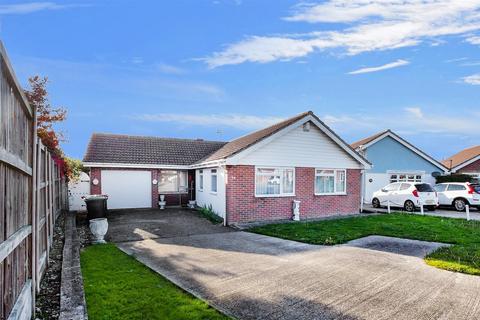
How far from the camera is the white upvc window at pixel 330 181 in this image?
50.5 feet

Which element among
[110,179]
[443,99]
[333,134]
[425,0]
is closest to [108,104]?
[110,179]

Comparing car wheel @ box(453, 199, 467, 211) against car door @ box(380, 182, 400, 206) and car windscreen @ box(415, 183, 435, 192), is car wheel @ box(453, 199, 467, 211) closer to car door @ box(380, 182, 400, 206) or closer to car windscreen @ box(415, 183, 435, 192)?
car windscreen @ box(415, 183, 435, 192)

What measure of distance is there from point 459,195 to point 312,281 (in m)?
17.4

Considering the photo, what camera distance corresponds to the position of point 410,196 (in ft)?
59.6

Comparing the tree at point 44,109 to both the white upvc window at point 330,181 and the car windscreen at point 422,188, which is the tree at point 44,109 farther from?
the car windscreen at point 422,188

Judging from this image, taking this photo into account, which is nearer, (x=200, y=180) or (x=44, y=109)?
(x=200, y=180)

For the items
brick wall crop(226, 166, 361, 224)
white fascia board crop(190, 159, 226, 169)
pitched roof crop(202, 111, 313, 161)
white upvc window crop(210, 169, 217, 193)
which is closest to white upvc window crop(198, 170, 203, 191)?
white fascia board crop(190, 159, 226, 169)

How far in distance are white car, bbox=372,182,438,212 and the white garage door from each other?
47.1 feet

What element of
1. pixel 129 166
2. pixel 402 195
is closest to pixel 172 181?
pixel 129 166

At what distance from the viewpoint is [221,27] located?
11.1 metres

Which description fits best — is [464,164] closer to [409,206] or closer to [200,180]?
[409,206]

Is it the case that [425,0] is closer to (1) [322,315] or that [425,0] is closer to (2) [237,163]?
(2) [237,163]

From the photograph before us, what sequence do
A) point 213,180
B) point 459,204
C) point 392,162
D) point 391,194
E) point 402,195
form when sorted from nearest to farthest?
point 213,180
point 402,195
point 459,204
point 391,194
point 392,162

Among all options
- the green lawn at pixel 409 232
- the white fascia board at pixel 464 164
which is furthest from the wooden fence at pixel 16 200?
the white fascia board at pixel 464 164
